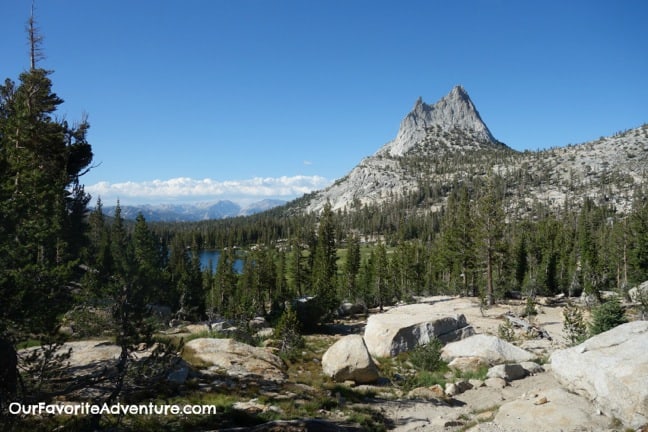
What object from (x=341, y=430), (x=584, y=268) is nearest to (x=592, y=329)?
(x=341, y=430)

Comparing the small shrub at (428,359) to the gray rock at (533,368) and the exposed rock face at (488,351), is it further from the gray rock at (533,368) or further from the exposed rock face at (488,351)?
the gray rock at (533,368)

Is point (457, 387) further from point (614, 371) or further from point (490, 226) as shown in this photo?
point (490, 226)

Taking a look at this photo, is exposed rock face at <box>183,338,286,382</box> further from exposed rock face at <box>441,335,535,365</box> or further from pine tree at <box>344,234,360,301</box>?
pine tree at <box>344,234,360,301</box>

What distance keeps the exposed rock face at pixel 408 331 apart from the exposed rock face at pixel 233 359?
7492 millimetres

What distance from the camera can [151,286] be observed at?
8.78m

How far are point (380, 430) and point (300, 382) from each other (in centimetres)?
503

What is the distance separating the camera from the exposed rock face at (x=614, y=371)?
956 centimetres

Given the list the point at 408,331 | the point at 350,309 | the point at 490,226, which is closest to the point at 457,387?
the point at 408,331

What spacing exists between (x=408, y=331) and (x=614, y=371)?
12.8 meters

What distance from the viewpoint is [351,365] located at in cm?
1638

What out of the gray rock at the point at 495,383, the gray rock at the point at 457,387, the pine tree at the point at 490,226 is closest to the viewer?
the gray rock at the point at 457,387

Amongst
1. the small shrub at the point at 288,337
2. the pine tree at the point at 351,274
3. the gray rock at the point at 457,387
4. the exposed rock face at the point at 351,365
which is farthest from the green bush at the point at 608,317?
the pine tree at the point at 351,274

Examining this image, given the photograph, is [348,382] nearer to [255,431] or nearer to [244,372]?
[244,372]

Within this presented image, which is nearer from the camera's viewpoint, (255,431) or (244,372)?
(255,431)
